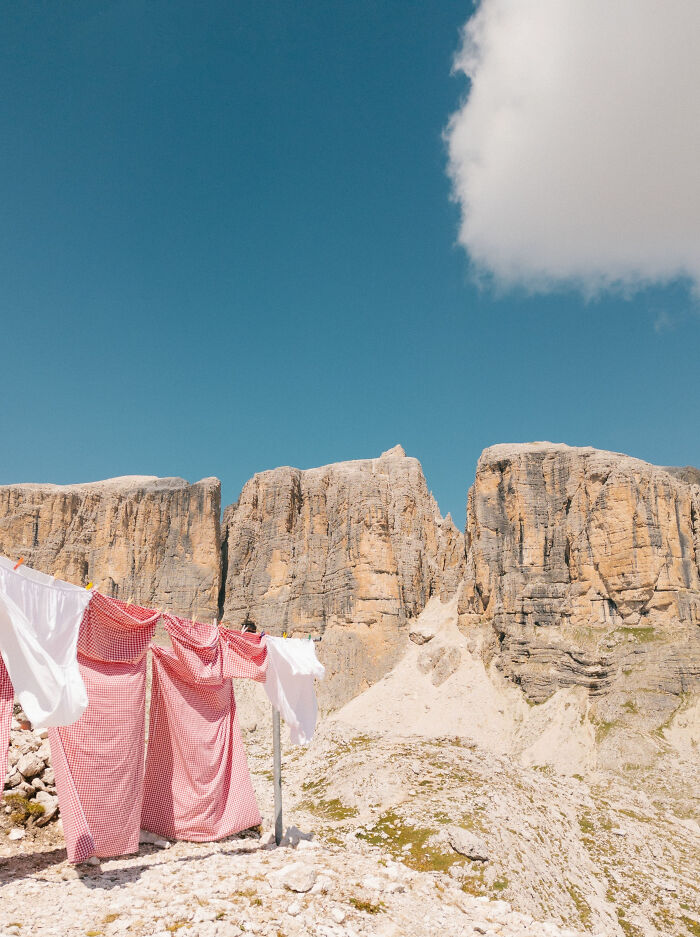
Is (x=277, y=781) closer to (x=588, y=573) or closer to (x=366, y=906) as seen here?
(x=366, y=906)

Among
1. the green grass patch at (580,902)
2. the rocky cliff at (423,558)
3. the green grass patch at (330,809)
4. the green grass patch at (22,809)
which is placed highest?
the rocky cliff at (423,558)

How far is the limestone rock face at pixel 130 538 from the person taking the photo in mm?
72000

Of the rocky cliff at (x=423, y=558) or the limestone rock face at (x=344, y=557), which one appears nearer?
the rocky cliff at (x=423, y=558)

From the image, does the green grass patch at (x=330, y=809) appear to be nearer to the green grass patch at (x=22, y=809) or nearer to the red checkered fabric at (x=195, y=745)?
the red checkered fabric at (x=195, y=745)

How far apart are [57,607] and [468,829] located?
1543cm

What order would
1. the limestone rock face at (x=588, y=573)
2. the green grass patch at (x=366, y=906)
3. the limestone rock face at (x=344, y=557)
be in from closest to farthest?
the green grass patch at (x=366, y=906)
the limestone rock face at (x=588, y=573)
the limestone rock face at (x=344, y=557)

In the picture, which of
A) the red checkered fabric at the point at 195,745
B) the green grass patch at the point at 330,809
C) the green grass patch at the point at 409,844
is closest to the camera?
the red checkered fabric at the point at 195,745

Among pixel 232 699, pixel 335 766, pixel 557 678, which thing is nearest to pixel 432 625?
pixel 557 678

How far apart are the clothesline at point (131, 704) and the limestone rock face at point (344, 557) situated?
47796mm

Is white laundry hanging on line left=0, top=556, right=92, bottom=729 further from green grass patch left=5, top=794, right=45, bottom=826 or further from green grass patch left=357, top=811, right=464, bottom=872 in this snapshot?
green grass patch left=357, top=811, right=464, bottom=872

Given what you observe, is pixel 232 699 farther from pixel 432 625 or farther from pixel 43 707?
pixel 432 625

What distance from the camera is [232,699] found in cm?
1387

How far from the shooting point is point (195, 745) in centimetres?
1281

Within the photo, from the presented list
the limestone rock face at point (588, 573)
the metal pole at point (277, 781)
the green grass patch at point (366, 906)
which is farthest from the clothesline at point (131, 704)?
the limestone rock face at point (588, 573)
